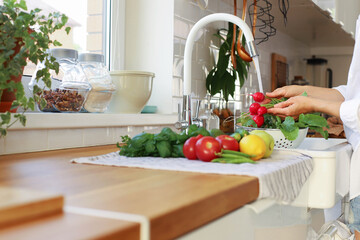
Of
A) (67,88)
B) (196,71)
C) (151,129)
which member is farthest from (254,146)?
(196,71)

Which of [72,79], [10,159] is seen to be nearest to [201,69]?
[72,79]

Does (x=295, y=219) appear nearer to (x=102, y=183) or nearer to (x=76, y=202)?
(x=102, y=183)

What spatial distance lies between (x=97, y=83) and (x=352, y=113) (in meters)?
0.88

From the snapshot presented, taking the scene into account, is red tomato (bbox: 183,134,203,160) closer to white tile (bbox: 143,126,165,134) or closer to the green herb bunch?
the green herb bunch

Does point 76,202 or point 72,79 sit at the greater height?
point 72,79

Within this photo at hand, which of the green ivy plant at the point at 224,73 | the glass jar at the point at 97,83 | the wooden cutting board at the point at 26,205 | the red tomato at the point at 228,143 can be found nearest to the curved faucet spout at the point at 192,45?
the glass jar at the point at 97,83

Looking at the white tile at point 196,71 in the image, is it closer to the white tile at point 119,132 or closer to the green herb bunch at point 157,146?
the white tile at point 119,132

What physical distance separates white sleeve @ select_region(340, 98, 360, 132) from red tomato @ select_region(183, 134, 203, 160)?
1.89 ft

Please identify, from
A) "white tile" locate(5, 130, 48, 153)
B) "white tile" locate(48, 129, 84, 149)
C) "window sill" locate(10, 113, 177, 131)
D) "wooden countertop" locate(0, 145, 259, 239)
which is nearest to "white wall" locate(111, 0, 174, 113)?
"window sill" locate(10, 113, 177, 131)

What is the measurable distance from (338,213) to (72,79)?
3.40 feet

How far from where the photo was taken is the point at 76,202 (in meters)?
0.61

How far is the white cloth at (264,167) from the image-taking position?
0.90 meters

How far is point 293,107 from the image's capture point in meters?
1.46

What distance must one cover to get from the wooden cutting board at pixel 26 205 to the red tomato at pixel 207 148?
0.54 meters
